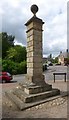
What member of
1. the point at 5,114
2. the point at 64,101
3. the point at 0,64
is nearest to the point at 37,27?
the point at 64,101

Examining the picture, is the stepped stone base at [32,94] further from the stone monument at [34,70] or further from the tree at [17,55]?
the tree at [17,55]

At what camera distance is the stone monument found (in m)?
9.54

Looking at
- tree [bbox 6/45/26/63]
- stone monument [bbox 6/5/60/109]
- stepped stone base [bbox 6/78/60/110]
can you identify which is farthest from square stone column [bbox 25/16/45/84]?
tree [bbox 6/45/26/63]

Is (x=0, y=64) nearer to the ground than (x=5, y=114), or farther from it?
farther from it

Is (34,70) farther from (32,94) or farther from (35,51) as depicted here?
(32,94)

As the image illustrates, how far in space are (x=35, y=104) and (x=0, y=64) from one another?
22.0m

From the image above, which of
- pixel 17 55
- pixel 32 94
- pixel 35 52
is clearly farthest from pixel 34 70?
pixel 17 55

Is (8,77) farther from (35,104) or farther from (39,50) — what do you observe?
(35,104)

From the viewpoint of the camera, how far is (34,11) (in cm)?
1070

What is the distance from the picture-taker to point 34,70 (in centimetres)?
1026

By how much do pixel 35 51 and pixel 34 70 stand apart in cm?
103

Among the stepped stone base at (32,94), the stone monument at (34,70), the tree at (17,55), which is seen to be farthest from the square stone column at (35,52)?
the tree at (17,55)

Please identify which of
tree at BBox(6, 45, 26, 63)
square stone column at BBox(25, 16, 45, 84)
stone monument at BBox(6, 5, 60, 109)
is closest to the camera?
stone monument at BBox(6, 5, 60, 109)

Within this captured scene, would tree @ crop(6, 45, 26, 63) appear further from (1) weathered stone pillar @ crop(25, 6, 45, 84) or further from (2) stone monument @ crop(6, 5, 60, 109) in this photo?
(1) weathered stone pillar @ crop(25, 6, 45, 84)
